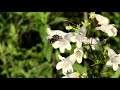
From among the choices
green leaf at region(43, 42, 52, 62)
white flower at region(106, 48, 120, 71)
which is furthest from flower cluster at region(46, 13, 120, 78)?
green leaf at region(43, 42, 52, 62)

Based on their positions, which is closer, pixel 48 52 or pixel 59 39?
pixel 59 39

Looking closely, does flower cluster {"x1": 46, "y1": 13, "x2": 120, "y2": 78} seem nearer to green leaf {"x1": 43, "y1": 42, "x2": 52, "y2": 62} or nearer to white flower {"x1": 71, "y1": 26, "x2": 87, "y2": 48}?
white flower {"x1": 71, "y1": 26, "x2": 87, "y2": 48}

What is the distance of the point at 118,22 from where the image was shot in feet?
13.2

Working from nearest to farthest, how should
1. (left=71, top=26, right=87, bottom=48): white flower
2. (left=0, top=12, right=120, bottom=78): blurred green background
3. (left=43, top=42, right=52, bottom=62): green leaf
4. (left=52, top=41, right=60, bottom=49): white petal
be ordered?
1. (left=71, top=26, right=87, bottom=48): white flower
2. (left=52, top=41, right=60, bottom=49): white petal
3. (left=43, top=42, right=52, bottom=62): green leaf
4. (left=0, top=12, right=120, bottom=78): blurred green background

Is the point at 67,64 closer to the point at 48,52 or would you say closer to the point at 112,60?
the point at 112,60

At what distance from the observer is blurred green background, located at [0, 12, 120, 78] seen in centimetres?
316

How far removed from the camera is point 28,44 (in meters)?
4.21

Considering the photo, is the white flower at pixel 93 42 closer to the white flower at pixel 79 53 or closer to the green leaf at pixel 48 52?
the white flower at pixel 79 53

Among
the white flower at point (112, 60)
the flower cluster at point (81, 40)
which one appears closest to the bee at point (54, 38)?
the flower cluster at point (81, 40)

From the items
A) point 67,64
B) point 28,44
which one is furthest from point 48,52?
point 28,44

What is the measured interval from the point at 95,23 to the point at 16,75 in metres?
1.64

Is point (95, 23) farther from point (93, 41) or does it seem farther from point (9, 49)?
point (9, 49)
